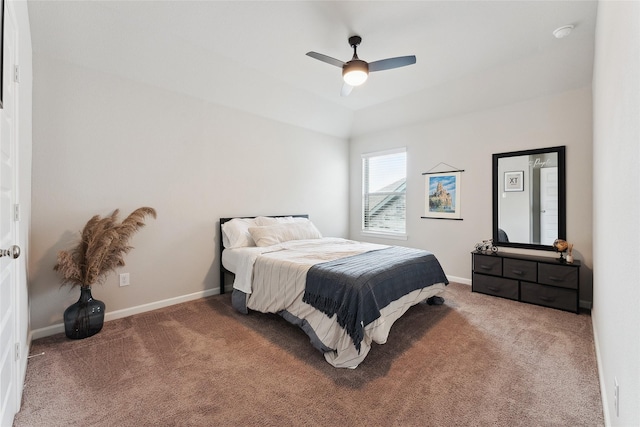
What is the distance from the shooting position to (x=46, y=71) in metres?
2.59

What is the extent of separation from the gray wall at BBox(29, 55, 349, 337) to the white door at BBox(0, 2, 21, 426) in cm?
119

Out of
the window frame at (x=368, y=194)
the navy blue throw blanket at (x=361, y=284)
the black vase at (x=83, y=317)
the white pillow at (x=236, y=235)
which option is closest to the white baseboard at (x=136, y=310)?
the black vase at (x=83, y=317)

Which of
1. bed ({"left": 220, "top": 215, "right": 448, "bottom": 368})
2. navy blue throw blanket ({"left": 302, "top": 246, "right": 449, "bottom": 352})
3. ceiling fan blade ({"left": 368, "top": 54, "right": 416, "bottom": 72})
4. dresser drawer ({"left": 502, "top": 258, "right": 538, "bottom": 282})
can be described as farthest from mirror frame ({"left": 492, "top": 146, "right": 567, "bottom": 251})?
ceiling fan blade ({"left": 368, "top": 54, "right": 416, "bottom": 72})

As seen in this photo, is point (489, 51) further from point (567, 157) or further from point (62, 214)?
point (62, 214)

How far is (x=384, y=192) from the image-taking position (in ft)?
17.1

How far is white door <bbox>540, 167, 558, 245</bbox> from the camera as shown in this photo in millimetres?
3453

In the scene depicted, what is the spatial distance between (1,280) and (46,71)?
2.27 metres

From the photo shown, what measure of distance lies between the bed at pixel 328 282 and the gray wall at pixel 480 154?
138 centimetres

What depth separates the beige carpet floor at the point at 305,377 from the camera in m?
1.63

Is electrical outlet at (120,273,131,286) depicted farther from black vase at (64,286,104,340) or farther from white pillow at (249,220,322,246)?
white pillow at (249,220,322,246)

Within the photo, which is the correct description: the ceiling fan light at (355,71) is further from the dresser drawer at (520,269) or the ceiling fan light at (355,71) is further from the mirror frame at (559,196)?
the dresser drawer at (520,269)

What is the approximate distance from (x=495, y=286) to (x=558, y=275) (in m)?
0.65

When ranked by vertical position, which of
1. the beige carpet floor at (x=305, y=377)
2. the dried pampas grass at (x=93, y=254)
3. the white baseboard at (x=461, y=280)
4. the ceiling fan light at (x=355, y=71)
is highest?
the ceiling fan light at (x=355, y=71)

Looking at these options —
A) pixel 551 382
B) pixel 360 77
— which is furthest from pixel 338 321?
pixel 360 77
